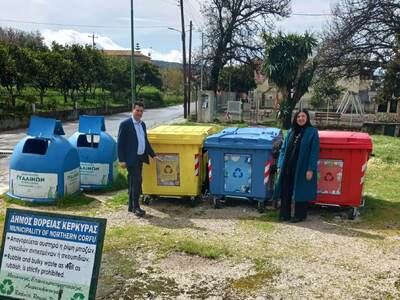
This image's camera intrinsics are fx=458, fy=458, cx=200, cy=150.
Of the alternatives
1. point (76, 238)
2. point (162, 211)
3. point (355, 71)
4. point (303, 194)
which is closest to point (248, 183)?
point (303, 194)

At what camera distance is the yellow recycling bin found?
7613 mm

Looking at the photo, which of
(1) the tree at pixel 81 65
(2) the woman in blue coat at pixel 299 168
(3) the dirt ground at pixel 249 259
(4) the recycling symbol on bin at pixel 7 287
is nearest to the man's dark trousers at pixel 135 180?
(3) the dirt ground at pixel 249 259

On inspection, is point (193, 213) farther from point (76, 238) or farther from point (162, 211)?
point (76, 238)

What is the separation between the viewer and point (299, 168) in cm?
670

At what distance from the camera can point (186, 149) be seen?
762cm

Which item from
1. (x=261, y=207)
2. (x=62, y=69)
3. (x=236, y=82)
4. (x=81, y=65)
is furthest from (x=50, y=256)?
(x=236, y=82)

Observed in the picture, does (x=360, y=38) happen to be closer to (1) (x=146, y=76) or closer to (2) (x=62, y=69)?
(2) (x=62, y=69)

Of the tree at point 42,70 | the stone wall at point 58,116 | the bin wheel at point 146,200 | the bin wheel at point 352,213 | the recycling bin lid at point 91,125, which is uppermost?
the tree at point 42,70

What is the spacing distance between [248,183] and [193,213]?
1.01 m

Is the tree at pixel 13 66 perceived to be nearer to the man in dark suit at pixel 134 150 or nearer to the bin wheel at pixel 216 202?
the man in dark suit at pixel 134 150

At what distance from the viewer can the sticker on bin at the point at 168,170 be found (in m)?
7.68

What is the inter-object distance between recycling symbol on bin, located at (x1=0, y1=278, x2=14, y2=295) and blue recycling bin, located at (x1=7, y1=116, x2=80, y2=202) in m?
4.37

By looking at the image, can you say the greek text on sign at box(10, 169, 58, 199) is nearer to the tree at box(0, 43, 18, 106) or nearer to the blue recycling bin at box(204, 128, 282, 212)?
the blue recycling bin at box(204, 128, 282, 212)

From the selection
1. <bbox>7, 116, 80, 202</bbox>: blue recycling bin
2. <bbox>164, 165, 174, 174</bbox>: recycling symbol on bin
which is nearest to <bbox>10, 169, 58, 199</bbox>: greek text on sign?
<bbox>7, 116, 80, 202</bbox>: blue recycling bin
